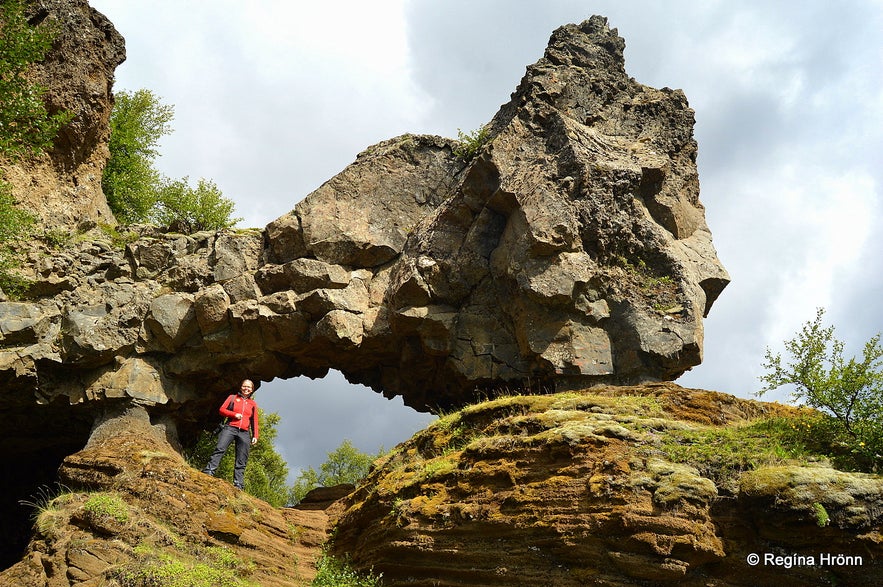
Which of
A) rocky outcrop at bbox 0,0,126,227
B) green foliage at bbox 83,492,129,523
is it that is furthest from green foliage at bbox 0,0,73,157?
green foliage at bbox 83,492,129,523

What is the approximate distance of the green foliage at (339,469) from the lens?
36938 mm

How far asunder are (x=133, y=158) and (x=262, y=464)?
15753 mm

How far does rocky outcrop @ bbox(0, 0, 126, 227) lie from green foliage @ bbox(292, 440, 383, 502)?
19.7 m

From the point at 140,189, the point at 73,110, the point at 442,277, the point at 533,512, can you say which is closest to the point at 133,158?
the point at 140,189

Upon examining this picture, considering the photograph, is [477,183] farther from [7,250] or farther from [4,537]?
[4,537]

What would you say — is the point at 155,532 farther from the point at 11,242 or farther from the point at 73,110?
the point at 73,110

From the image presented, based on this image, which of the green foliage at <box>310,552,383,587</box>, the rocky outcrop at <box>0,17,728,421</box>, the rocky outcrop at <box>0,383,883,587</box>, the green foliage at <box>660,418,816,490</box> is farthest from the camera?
the rocky outcrop at <box>0,17,728,421</box>

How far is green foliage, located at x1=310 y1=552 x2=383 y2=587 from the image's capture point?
12.0m

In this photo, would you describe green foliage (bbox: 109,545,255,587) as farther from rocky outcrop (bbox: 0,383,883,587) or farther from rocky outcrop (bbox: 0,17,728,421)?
rocky outcrop (bbox: 0,17,728,421)

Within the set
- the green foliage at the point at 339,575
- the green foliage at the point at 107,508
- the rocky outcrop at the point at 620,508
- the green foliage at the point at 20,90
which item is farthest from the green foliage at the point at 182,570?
the green foliage at the point at 20,90

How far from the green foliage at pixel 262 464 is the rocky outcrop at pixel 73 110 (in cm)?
888

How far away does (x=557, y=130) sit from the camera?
1950 centimetres

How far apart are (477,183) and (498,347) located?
4.87 metres

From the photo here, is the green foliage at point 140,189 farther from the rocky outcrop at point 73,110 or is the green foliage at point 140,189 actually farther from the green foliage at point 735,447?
the green foliage at point 735,447
